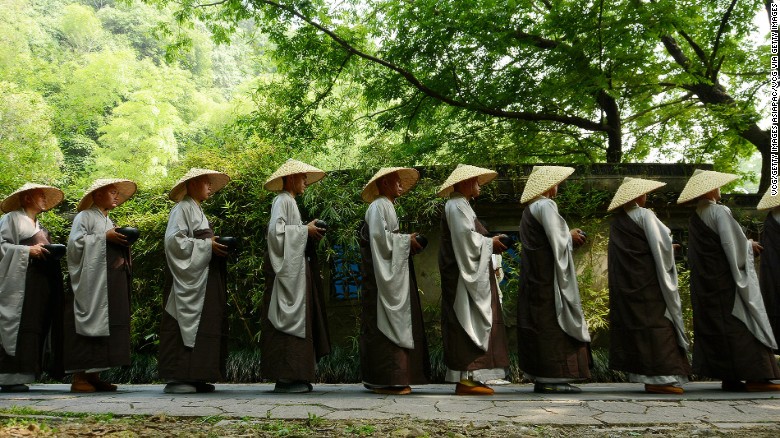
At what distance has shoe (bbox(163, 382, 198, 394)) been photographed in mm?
5988

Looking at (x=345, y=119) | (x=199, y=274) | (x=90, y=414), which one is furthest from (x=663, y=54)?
(x=90, y=414)

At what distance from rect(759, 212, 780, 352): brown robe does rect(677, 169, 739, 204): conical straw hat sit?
117cm

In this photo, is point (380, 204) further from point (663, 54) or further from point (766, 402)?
point (663, 54)

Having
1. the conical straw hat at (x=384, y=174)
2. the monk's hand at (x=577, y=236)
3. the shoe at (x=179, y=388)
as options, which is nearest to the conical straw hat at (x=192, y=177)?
the conical straw hat at (x=384, y=174)

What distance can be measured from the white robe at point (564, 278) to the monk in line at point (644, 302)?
45 cm

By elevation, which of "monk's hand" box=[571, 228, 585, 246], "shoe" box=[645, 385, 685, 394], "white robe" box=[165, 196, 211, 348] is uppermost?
"monk's hand" box=[571, 228, 585, 246]

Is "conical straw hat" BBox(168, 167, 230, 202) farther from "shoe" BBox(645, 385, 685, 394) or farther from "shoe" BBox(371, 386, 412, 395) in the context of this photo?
"shoe" BBox(645, 385, 685, 394)

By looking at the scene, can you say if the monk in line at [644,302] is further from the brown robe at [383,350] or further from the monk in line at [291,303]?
the monk in line at [291,303]

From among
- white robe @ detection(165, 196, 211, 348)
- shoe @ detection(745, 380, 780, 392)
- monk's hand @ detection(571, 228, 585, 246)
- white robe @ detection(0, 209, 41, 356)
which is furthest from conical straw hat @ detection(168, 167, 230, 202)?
shoe @ detection(745, 380, 780, 392)

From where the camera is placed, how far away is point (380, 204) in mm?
6246

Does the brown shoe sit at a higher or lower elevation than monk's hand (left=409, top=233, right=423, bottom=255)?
lower

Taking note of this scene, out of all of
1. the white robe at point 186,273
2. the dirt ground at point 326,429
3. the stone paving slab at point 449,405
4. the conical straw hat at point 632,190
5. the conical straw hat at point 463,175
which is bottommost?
the dirt ground at point 326,429

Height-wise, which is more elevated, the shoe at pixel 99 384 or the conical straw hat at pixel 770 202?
the conical straw hat at pixel 770 202

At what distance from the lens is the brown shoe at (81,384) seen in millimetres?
6223
